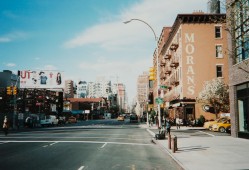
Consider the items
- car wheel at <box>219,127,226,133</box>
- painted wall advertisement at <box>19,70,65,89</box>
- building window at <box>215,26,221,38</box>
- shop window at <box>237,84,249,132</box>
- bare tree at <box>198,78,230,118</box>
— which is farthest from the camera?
painted wall advertisement at <box>19,70,65,89</box>

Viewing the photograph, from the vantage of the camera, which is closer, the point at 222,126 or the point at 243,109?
the point at 243,109

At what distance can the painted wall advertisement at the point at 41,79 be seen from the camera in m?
65.8

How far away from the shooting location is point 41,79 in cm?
6662

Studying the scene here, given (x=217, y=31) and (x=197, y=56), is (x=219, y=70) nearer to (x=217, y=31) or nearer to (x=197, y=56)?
(x=197, y=56)

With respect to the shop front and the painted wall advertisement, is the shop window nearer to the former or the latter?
the shop front

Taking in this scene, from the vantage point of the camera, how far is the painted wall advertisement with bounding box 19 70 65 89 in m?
65.8

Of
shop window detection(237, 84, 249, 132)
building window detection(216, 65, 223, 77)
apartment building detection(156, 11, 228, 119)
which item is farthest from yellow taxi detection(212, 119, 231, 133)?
building window detection(216, 65, 223, 77)

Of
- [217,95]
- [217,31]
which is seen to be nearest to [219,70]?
[217,31]

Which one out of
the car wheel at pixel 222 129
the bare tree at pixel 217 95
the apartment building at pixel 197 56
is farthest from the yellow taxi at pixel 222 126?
the apartment building at pixel 197 56

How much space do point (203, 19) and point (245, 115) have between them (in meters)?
31.5

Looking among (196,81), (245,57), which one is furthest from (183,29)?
(245,57)

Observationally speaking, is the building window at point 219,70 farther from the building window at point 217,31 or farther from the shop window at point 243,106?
the shop window at point 243,106

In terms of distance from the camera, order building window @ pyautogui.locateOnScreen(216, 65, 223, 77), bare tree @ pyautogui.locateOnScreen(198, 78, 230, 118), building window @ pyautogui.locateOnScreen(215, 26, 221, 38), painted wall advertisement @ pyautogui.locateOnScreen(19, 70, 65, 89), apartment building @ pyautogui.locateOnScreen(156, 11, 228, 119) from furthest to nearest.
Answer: painted wall advertisement @ pyautogui.locateOnScreen(19, 70, 65, 89), building window @ pyautogui.locateOnScreen(215, 26, 221, 38), building window @ pyautogui.locateOnScreen(216, 65, 223, 77), apartment building @ pyautogui.locateOnScreen(156, 11, 228, 119), bare tree @ pyautogui.locateOnScreen(198, 78, 230, 118)

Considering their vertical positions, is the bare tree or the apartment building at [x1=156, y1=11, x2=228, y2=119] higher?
the apartment building at [x1=156, y1=11, x2=228, y2=119]
